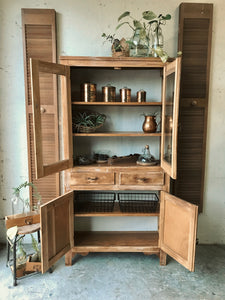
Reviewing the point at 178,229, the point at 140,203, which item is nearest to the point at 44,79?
the point at 140,203

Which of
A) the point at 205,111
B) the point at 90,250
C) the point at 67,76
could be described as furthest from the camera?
the point at 205,111

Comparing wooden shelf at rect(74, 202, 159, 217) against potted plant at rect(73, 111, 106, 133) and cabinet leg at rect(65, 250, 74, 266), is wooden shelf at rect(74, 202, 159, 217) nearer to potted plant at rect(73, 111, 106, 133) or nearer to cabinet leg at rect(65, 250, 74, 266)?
cabinet leg at rect(65, 250, 74, 266)

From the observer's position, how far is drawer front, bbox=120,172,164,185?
2.08 metres

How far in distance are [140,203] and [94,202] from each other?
495 mm

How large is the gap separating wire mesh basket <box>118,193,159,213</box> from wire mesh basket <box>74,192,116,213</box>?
12 centimetres

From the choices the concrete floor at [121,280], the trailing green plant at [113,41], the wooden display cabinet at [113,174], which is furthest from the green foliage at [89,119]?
the concrete floor at [121,280]

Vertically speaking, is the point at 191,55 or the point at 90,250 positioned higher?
the point at 191,55

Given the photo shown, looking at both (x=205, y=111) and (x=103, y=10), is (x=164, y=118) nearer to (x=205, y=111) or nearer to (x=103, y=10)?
(x=205, y=111)

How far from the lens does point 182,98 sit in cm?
230

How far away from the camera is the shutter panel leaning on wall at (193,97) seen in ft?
7.23

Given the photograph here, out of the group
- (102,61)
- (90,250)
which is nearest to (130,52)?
(102,61)

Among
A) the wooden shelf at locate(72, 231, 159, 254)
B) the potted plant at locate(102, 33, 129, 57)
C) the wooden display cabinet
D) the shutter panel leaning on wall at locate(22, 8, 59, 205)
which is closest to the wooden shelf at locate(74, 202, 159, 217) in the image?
the wooden display cabinet

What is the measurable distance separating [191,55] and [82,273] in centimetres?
234

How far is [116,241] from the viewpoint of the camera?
2.27m
